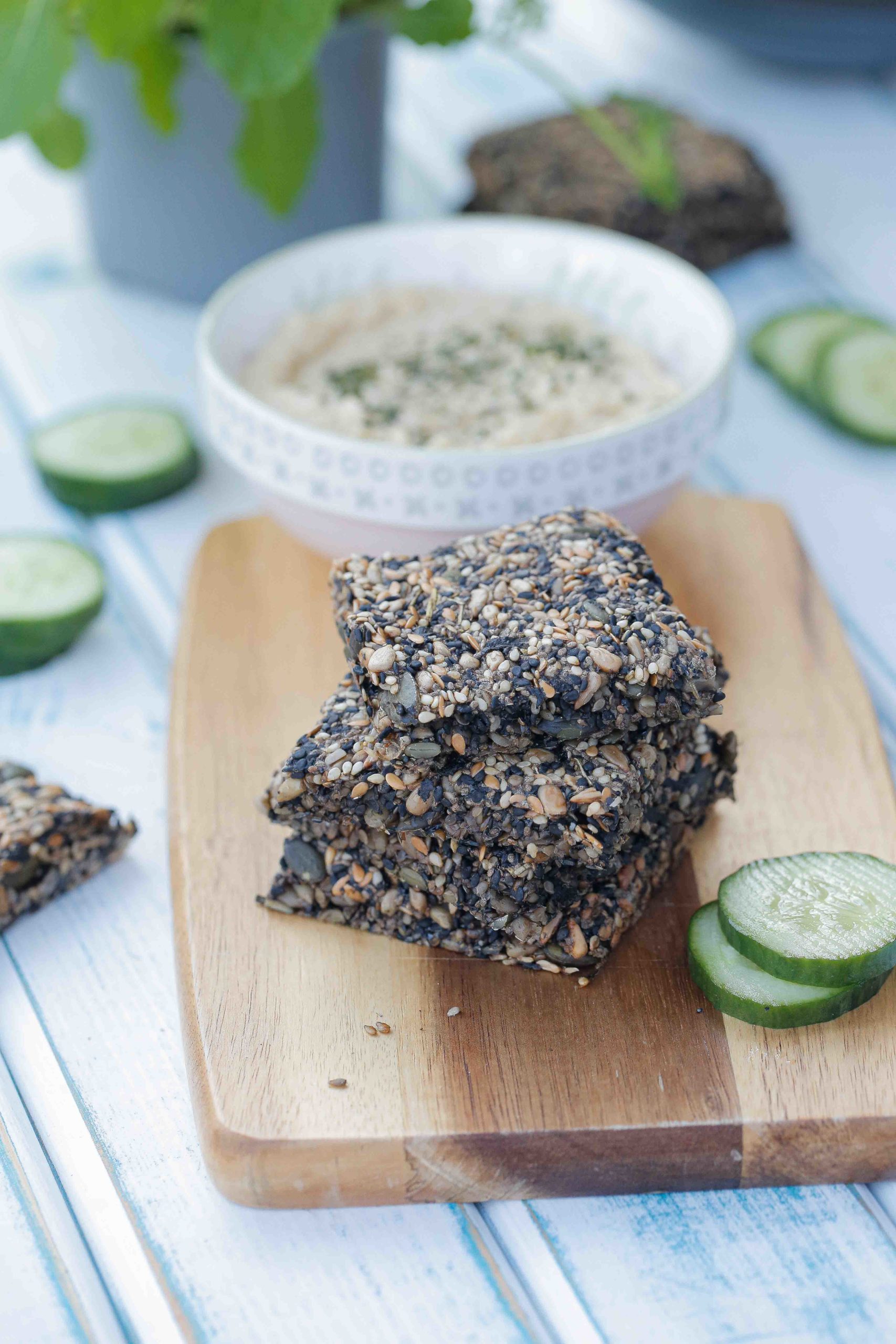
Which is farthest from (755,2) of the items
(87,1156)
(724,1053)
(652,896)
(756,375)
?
(87,1156)

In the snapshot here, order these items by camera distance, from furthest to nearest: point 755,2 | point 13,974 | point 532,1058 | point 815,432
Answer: point 755,2 → point 815,432 → point 13,974 → point 532,1058

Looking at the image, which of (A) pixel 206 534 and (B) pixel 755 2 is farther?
(B) pixel 755 2

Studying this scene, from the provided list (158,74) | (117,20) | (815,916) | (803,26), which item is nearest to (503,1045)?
(815,916)

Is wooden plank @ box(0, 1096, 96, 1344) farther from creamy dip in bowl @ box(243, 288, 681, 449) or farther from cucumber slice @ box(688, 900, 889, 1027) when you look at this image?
creamy dip in bowl @ box(243, 288, 681, 449)

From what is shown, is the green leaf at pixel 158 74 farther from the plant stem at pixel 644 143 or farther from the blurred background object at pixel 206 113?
the plant stem at pixel 644 143

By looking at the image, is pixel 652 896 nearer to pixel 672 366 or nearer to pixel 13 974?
pixel 13 974

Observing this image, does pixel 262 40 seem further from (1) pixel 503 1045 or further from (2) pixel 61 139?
(1) pixel 503 1045
